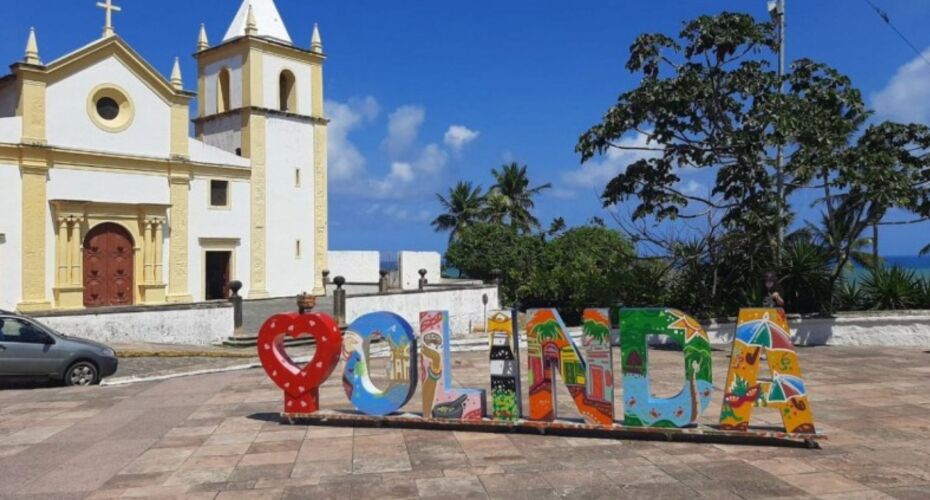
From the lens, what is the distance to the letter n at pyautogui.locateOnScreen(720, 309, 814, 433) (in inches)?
293

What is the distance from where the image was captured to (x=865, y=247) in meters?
38.7

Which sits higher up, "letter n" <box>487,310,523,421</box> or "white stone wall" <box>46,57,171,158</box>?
"white stone wall" <box>46,57,171,158</box>

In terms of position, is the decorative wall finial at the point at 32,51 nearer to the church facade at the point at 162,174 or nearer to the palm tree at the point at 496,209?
the church facade at the point at 162,174

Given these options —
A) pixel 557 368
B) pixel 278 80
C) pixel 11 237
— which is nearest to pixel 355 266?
pixel 278 80

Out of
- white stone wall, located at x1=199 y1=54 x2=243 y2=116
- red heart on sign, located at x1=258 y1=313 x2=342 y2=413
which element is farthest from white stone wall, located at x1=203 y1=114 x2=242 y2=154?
red heart on sign, located at x1=258 y1=313 x2=342 y2=413

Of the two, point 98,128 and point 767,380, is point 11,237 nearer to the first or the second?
point 98,128

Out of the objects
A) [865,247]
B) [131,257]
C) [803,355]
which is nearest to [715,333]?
[803,355]

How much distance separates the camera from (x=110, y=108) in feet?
86.3

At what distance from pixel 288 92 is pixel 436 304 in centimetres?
1152

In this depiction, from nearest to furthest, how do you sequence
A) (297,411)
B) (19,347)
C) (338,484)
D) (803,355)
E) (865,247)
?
(338,484) → (297,411) → (19,347) → (803,355) → (865,247)

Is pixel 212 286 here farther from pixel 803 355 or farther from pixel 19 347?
pixel 803 355

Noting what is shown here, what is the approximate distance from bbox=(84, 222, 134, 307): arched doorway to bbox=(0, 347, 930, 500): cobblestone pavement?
1609 cm

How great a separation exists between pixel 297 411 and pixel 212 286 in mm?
21752

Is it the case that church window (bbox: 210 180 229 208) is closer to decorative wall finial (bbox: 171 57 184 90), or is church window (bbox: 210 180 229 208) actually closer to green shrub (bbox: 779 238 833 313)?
decorative wall finial (bbox: 171 57 184 90)
